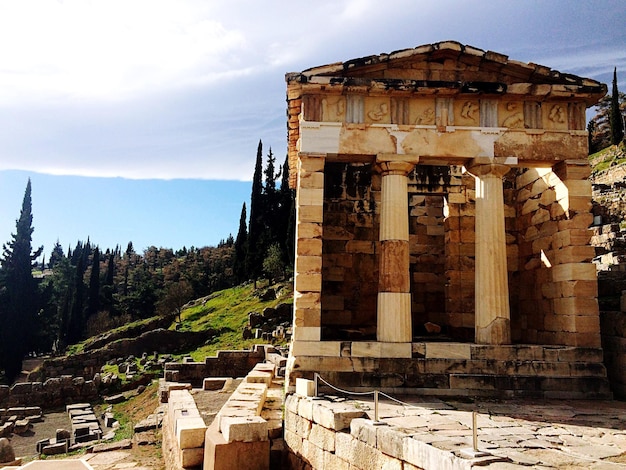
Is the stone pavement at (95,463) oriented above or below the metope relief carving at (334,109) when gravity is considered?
below

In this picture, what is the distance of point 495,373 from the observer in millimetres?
10484

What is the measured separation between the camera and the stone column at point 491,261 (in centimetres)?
1108

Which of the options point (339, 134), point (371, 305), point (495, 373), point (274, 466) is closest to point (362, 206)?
point (371, 305)

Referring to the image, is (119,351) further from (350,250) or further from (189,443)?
(189,443)

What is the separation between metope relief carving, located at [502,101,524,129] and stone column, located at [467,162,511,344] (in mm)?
1003

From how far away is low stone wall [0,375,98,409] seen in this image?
85.7ft

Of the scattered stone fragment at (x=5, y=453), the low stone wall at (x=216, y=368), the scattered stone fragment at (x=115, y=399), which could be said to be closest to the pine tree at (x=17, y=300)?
the scattered stone fragment at (x=115, y=399)

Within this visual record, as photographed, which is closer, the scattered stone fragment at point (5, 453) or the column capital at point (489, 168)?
the column capital at point (489, 168)

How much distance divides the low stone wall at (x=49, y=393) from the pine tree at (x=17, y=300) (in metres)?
19.4

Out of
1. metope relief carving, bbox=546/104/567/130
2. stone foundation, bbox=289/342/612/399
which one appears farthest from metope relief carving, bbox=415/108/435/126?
stone foundation, bbox=289/342/612/399

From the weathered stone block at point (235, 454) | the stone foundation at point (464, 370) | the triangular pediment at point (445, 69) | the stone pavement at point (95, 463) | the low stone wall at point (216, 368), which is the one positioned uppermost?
the triangular pediment at point (445, 69)

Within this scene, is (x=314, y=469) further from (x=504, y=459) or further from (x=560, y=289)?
(x=560, y=289)

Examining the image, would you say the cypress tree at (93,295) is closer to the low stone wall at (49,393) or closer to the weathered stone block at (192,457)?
the low stone wall at (49,393)

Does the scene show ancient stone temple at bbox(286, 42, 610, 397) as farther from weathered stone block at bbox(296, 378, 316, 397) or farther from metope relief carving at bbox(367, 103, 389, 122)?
weathered stone block at bbox(296, 378, 316, 397)
